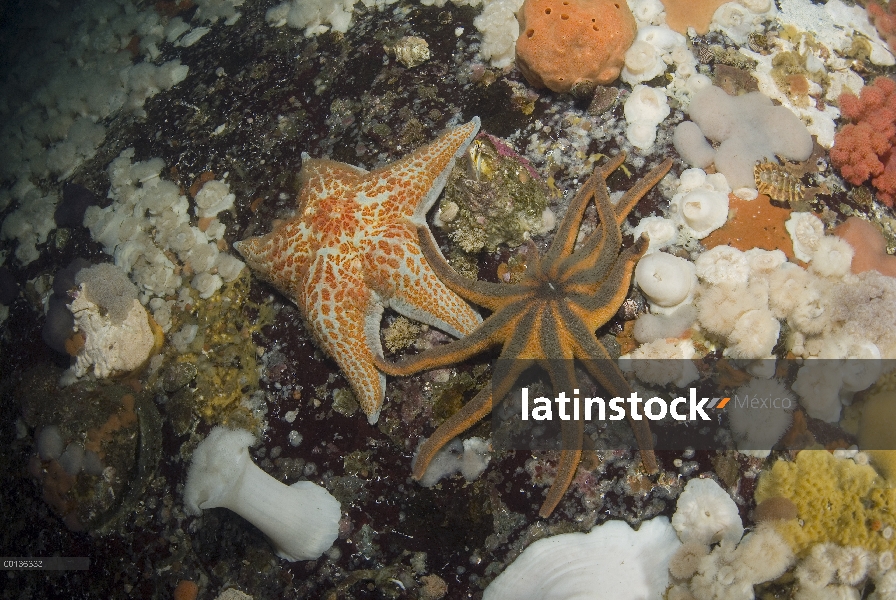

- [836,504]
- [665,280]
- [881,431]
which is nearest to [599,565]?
[836,504]

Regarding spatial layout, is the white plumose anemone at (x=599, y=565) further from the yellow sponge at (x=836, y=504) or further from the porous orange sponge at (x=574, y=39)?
the porous orange sponge at (x=574, y=39)

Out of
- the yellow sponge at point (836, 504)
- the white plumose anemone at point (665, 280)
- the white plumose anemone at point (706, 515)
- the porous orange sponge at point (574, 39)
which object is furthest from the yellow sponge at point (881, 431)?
the porous orange sponge at point (574, 39)

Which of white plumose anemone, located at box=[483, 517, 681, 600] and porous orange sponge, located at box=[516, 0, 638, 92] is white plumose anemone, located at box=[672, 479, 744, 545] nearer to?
white plumose anemone, located at box=[483, 517, 681, 600]

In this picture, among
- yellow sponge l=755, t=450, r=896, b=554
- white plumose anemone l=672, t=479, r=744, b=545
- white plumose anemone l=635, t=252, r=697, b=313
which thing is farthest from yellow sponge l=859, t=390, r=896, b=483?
white plumose anemone l=635, t=252, r=697, b=313

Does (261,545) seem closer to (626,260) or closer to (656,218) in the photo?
(626,260)

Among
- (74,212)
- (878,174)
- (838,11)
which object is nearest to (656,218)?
(878,174)

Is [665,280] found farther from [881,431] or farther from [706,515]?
[881,431]
